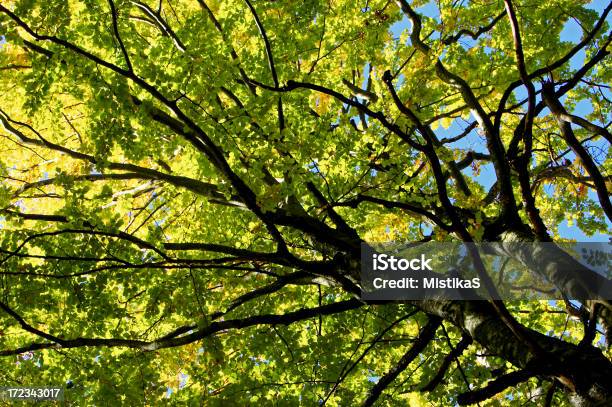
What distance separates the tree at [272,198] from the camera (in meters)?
3.52

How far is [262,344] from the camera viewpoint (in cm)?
537

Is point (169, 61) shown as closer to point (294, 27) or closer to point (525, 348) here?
point (294, 27)

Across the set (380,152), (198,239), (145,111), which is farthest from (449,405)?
(145,111)

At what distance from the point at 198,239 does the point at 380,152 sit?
305 centimetres

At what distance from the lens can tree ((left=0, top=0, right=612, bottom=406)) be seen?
3.52 metres

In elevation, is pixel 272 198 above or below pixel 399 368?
above

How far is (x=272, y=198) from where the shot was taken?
359 centimetres

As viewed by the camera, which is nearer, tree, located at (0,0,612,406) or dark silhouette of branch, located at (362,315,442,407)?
tree, located at (0,0,612,406)

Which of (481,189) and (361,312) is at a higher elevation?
(481,189)

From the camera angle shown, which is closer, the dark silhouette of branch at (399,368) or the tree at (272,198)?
the tree at (272,198)

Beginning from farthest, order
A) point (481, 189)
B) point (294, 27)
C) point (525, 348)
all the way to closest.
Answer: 1. point (481, 189)
2. point (294, 27)
3. point (525, 348)

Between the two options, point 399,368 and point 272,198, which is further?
point 399,368

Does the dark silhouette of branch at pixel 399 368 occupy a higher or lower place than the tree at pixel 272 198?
lower

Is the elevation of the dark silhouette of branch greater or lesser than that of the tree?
lesser
